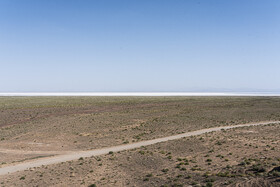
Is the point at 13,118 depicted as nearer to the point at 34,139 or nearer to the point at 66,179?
the point at 34,139

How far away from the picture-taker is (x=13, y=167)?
21.8m

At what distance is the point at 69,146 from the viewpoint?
31.3 meters

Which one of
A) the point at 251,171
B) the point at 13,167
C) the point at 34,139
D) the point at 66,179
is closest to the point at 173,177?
the point at 251,171

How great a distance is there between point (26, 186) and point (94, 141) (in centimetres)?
1639

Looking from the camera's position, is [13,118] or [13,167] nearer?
[13,167]

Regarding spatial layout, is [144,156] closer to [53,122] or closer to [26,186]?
[26,186]

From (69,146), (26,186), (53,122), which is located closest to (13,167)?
(26,186)

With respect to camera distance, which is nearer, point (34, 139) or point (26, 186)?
point (26, 186)

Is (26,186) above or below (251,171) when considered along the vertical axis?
below

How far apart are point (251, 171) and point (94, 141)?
21.9 m

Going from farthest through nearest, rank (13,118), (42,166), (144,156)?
(13,118)
(144,156)
(42,166)

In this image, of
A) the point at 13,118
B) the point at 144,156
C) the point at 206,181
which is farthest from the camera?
the point at 13,118

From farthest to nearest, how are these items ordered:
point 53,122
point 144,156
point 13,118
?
1. point 13,118
2. point 53,122
3. point 144,156

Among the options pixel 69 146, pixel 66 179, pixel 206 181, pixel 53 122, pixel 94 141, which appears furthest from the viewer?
pixel 53 122
